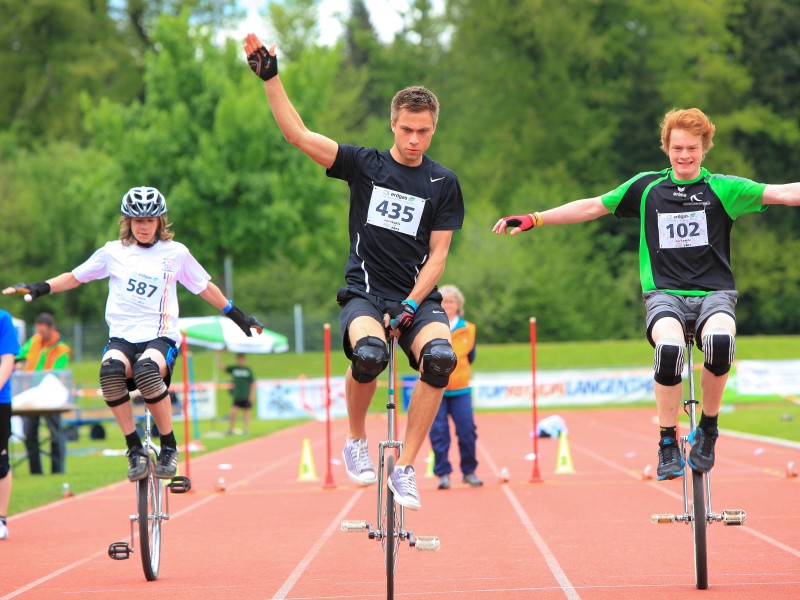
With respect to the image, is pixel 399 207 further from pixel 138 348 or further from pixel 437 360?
pixel 138 348

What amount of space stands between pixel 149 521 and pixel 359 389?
2.05 metres

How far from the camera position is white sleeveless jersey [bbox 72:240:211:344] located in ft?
27.2

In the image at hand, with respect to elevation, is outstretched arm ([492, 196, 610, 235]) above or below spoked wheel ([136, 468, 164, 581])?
above

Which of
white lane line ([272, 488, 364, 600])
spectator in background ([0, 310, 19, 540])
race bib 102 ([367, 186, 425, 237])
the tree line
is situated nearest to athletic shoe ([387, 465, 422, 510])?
white lane line ([272, 488, 364, 600])

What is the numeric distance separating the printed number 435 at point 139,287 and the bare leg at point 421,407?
2.32 meters

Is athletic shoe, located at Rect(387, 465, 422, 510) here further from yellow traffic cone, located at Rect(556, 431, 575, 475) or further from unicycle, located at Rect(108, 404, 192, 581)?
yellow traffic cone, located at Rect(556, 431, 575, 475)

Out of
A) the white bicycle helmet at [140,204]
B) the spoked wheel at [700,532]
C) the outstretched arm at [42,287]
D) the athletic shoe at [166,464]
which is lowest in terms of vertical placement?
the spoked wheel at [700,532]

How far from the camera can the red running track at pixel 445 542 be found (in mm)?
7566

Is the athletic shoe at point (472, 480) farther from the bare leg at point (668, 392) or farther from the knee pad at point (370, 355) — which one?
the knee pad at point (370, 355)

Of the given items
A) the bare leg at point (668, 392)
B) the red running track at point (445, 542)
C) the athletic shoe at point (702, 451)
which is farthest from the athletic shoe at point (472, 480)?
the athletic shoe at point (702, 451)

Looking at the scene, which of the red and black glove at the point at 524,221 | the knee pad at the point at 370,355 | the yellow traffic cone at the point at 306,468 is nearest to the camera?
the knee pad at the point at 370,355

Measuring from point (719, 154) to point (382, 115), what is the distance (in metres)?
25.8

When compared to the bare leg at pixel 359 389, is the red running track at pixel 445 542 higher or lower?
lower

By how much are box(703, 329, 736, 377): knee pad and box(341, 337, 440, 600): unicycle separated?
1.80m
